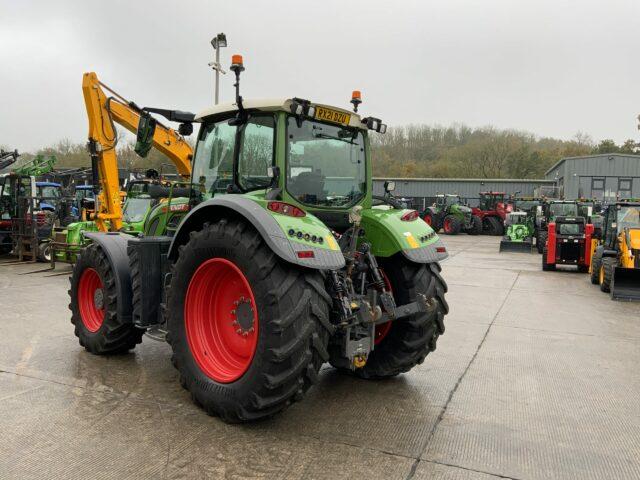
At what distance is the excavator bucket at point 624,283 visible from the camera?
9375mm

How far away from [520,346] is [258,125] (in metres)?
3.98

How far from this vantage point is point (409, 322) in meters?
4.29

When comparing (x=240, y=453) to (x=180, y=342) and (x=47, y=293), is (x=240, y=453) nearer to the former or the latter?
(x=180, y=342)

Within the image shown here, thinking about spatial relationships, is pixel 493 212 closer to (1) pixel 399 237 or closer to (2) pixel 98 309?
(1) pixel 399 237

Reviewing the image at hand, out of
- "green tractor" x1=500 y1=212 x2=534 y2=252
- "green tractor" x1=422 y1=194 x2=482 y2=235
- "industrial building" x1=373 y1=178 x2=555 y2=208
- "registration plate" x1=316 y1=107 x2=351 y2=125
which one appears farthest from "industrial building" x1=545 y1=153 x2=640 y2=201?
"registration plate" x1=316 y1=107 x2=351 y2=125

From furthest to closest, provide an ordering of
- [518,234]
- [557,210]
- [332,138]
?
[518,234] < [557,210] < [332,138]

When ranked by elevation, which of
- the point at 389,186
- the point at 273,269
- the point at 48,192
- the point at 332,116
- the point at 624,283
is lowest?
the point at 624,283

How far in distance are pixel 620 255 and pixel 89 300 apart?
30.7 feet

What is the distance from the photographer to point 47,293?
28.8 ft

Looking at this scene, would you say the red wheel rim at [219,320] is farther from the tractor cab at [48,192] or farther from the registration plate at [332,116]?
the tractor cab at [48,192]

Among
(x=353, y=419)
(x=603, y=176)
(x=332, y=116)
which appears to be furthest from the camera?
(x=603, y=176)

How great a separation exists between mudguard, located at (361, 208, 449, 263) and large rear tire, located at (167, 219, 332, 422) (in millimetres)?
991

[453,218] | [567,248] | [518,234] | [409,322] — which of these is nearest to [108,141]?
[409,322]

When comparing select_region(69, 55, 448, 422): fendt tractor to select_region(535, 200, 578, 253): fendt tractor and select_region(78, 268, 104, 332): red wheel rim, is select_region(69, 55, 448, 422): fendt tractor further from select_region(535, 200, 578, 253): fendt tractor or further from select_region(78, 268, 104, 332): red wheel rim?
select_region(535, 200, 578, 253): fendt tractor
